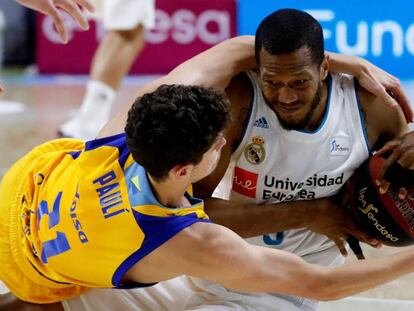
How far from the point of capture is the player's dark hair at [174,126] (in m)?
2.50

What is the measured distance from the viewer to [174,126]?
2.50m

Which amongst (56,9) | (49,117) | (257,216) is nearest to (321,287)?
(257,216)

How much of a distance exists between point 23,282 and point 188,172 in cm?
74

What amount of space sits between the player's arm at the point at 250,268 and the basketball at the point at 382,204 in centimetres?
32

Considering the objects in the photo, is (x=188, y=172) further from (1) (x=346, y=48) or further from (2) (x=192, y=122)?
(1) (x=346, y=48)

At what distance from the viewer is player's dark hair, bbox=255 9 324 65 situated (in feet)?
9.86

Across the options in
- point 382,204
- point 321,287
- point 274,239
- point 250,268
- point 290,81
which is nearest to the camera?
point 250,268

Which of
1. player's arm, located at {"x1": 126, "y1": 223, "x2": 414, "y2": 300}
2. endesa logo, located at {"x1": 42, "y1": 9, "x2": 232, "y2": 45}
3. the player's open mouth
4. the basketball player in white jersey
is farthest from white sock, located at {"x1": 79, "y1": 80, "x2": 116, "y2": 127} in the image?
player's arm, located at {"x1": 126, "y1": 223, "x2": 414, "y2": 300}

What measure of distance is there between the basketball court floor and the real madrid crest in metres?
0.79

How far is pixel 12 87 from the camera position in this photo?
27.0ft

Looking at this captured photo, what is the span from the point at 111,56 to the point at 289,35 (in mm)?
3228

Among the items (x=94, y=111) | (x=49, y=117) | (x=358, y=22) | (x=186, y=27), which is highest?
(x=358, y=22)

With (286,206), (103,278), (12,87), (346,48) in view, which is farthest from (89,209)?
(12,87)

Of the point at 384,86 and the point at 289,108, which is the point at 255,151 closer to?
the point at 289,108
